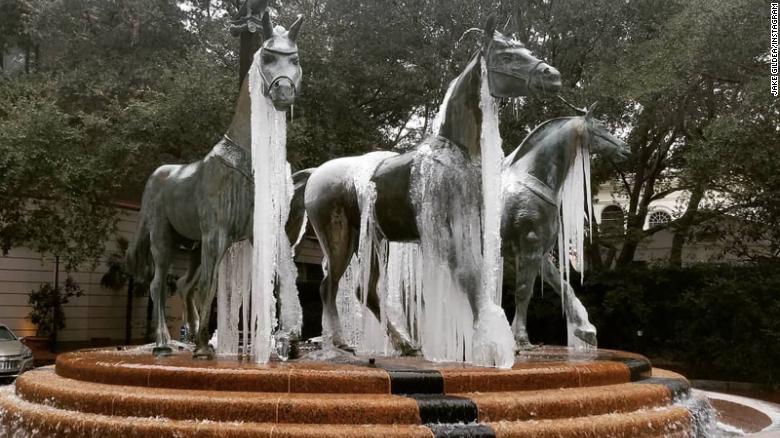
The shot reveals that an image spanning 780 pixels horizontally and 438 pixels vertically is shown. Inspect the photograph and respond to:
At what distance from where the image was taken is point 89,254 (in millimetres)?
21125

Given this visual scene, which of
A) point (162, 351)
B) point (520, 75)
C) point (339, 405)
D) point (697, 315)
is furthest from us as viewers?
point (697, 315)

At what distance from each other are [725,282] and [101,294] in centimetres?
2094

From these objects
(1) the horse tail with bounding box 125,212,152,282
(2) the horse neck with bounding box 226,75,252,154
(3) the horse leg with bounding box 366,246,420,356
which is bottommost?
(3) the horse leg with bounding box 366,246,420,356

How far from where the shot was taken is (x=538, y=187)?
33.0 ft

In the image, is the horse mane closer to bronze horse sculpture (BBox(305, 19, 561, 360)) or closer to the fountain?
the fountain

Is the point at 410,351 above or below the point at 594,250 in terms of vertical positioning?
below

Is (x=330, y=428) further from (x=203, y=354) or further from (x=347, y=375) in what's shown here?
(x=203, y=354)

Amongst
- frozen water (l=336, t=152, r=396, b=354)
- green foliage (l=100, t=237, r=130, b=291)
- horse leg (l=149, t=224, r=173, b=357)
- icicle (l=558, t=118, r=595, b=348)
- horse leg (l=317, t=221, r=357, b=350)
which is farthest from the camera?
green foliage (l=100, t=237, r=130, b=291)

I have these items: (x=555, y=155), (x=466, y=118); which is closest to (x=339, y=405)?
(x=466, y=118)

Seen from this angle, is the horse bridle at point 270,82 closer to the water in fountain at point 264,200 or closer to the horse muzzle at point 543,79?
the water in fountain at point 264,200

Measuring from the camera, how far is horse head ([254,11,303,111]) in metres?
7.39

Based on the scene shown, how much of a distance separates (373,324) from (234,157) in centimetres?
302

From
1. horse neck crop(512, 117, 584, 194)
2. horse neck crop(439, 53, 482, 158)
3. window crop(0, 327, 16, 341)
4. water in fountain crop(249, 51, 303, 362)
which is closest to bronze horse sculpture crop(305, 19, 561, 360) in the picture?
horse neck crop(439, 53, 482, 158)

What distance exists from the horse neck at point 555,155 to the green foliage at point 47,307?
64.3 ft
